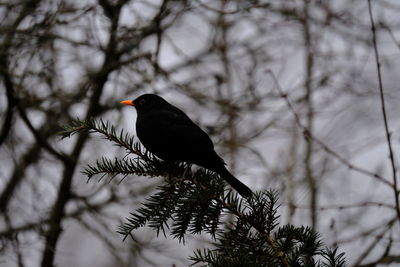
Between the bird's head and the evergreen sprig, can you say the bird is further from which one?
the evergreen sprig

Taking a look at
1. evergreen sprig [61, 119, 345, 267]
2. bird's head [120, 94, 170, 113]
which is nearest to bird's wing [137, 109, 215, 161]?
bird's head [120, 94, 170, 113]

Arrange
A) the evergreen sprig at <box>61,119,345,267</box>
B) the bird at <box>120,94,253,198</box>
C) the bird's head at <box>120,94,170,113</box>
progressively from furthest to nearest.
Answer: the bird's head at <box>120,94,170,113</box> < the bird at <box>120,94,253,198</box> < the evergreen sprig at <box>61,119,345,267</box>

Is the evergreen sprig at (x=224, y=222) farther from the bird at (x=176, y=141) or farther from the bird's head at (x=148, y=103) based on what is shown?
the bird's head at (x=148, y=103)

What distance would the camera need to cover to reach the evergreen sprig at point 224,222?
186 cm

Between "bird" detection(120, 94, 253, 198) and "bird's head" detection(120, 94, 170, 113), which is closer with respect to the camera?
"bird" detection(120, 94, 253, 198)

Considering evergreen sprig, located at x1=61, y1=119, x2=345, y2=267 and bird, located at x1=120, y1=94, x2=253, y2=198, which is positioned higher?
bird, located at x1=120, y1=94, x2=253, y2=198

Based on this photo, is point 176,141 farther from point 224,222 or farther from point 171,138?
point 224,222

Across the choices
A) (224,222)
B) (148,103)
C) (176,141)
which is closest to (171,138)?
(176,141)

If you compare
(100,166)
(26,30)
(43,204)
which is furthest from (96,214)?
(100,166)

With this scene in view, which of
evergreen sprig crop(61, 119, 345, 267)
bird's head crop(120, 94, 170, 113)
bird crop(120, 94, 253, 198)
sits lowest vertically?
evergreen sprig crop(61, 119, 345, 267)

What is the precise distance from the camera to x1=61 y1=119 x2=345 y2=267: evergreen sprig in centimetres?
186

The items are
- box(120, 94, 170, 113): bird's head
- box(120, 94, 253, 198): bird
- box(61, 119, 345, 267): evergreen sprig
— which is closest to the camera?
box(61, 119, 345, 267): evergreen sprig

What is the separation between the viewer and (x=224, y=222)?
2.03 meters

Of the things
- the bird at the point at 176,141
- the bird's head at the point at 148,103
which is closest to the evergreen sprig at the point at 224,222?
the bird at the point at 176,141
